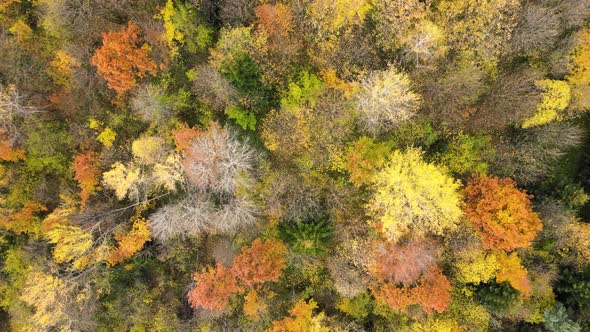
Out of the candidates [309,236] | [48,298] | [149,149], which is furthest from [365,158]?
[48,298]

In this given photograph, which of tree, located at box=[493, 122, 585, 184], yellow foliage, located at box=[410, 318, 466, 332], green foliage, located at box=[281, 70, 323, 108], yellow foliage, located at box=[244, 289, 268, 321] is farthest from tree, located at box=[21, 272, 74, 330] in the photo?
tree, located at box=[493, 122, 585, 184]

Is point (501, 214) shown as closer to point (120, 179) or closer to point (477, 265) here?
point (477, 265)

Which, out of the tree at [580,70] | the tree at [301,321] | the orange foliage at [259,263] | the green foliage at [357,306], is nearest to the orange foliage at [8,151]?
the orange foliage at [259,263]

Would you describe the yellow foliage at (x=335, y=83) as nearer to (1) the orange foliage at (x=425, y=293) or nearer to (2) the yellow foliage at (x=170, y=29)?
(2) the yellow foliage at (x=170, y=29)

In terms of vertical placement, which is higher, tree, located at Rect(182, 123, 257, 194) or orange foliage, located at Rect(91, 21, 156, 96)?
orange foliage, located at Rect(91, 21, 156, 96)

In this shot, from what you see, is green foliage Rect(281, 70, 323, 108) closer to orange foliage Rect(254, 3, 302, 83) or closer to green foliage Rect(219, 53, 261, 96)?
orange foliage Rect(254, 3, 302, 83)

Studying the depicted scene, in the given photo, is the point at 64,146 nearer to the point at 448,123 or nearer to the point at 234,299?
the point at 234,299
